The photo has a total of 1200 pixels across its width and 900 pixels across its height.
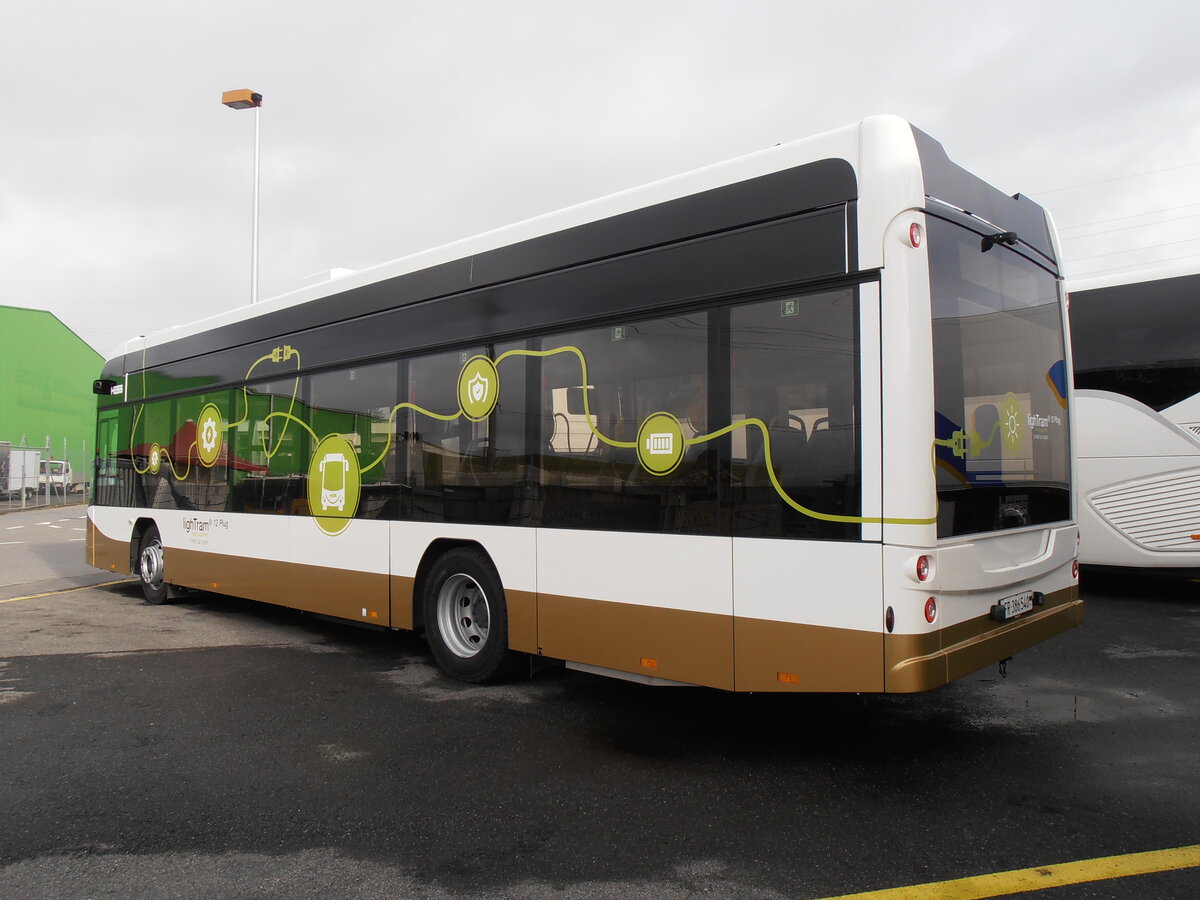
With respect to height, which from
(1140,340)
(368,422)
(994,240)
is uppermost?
(1140,340)

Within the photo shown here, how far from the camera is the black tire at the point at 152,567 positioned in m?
10.4

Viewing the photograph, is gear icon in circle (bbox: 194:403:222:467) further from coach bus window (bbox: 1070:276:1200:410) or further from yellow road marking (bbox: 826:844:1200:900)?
coach bus window (bbox: 1070:276:1200:410)

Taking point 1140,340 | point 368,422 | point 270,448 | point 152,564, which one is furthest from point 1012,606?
point 152,564

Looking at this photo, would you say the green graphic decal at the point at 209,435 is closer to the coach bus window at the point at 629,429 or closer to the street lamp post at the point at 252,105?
the coach bus window at the point at 629,429

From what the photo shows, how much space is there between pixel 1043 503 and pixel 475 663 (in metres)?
4.08

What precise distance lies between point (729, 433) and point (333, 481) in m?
4.32

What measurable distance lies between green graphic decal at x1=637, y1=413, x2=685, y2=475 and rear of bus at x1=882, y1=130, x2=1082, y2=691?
1.27m

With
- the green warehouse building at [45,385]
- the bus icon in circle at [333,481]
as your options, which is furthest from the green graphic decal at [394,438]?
the green warehouse building at [45,385]

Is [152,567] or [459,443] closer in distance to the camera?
[459,443]

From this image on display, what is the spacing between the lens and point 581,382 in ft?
18.0

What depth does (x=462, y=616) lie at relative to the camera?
658 centimetres

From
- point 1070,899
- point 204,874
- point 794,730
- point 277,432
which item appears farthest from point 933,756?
point 277,432

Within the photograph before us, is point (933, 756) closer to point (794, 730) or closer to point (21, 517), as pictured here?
point (794, 730)

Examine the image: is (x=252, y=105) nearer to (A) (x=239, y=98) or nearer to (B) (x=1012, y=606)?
(A) (x=239, y=98)
